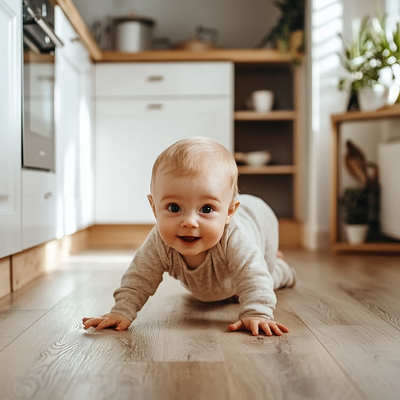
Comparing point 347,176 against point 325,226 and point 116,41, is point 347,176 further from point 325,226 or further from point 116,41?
point 116,41

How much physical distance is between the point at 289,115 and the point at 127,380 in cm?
245

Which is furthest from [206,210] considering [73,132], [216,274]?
[73,132]

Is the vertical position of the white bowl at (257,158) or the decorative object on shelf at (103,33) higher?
the decorative object on shelf at (103,33)

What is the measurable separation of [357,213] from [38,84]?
5.43 feet

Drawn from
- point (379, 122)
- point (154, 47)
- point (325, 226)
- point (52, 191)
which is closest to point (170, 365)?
Result: point (52, 191)

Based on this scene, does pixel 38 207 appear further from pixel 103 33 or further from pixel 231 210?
pixel 103 33

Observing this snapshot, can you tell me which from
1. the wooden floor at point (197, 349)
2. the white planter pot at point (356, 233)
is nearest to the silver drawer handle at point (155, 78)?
the white planter pot at point (356, 233)

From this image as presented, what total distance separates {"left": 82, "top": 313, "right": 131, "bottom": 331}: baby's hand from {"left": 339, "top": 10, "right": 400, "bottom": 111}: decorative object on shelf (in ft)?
6.19

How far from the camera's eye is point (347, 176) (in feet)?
9.34

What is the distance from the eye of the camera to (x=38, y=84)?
1824 millimetres

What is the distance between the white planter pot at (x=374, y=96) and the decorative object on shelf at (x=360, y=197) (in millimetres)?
229

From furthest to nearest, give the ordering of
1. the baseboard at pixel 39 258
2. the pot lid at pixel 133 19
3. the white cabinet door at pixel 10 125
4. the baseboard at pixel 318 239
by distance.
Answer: the pot lid at pixel 133 19 → the baseboard at pixel 318 239 → the baseboard at pixel 39 258 → the white cabinet door at pixel 10 125

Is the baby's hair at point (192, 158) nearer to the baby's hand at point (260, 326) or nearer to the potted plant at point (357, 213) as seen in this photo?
the baby's hand at point (260, 326)

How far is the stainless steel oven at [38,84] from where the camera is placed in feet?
5.54
